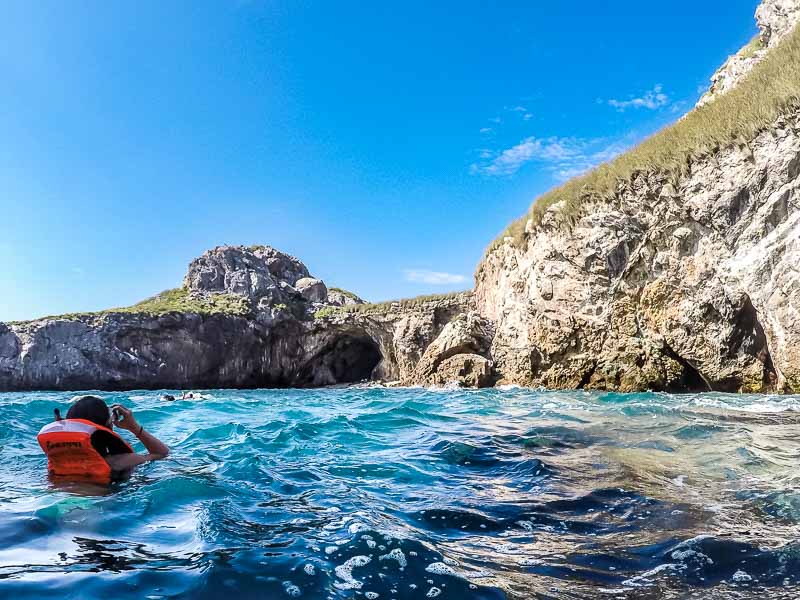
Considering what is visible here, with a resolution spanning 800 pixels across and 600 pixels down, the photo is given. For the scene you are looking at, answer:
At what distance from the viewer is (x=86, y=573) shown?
105 inches

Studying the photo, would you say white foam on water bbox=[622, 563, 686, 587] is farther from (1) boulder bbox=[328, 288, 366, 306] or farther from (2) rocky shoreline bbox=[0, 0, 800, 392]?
(1) boulder bbox=[328, 288, 366, 306]

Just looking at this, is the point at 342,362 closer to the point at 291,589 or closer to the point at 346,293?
the point at 346,293

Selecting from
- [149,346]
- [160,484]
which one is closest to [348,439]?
[160,484]

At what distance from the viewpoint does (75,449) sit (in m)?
4.29

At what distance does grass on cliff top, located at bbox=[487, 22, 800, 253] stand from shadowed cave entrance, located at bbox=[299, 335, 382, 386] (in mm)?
23841

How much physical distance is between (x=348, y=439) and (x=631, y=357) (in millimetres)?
11626

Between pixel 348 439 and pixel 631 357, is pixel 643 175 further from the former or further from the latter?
pixel 348 439

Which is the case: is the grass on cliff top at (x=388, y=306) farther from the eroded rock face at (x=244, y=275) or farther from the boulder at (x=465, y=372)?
the boulder at (x=465, y=372)

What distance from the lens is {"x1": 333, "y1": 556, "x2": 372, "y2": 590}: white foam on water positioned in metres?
2.54

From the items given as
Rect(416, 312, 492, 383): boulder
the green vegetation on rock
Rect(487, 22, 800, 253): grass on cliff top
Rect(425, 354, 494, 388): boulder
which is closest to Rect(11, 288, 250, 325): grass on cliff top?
the green vegetation on rock

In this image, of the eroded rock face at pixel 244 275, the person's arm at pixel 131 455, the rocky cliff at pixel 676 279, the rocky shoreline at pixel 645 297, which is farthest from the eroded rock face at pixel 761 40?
the eroded rock face at pixel 244 275

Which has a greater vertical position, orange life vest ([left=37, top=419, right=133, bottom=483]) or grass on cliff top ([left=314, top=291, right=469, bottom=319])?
grass on cliff top ([left=314, top=291, right=469, bottom=319])

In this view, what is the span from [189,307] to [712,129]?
34504mm

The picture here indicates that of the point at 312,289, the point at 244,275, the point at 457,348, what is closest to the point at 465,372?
the point at 457,348
